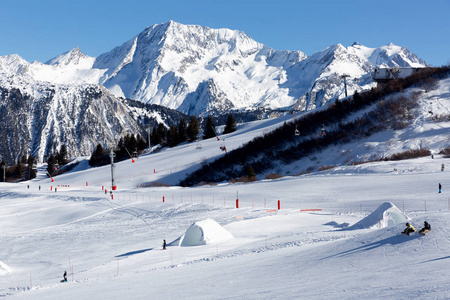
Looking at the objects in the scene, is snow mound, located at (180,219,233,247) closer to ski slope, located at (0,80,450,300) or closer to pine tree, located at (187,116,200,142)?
ski slope, located at (0,80,450,300)

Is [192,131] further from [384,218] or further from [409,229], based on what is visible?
[409,229]

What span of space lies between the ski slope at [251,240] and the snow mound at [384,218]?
57 mm

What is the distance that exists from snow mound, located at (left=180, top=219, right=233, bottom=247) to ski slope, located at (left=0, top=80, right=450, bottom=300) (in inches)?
3.6

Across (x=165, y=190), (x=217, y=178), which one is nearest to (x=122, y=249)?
(x=165, y=190)

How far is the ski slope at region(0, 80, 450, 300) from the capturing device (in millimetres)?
12008

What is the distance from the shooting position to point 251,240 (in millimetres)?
22453

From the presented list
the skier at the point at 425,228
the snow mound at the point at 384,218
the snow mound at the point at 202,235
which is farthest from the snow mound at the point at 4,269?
the skier at the point at 425,228

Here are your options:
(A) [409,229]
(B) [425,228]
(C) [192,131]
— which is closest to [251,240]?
(A) [409,229]

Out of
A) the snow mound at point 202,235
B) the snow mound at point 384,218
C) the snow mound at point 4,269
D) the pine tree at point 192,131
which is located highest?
the pine tree at point 192,131

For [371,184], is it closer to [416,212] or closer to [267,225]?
[416,212]

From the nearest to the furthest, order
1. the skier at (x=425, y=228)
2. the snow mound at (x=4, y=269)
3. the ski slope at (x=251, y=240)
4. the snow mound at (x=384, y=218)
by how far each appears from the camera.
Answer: the ski slope at (x=251, y=240), the skier at (x=425, y=228), the snow mound at (x=4, y=269), the snow mound at (x=384, y=218)

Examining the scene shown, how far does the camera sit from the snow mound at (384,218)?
21469 millimetres

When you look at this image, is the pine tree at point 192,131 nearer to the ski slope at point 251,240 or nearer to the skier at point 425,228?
the ski slope at point 251,240

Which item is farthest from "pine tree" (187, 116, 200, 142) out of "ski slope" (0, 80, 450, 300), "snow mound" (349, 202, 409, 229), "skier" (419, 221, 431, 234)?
"skier" (419, 221, 431, 234)
